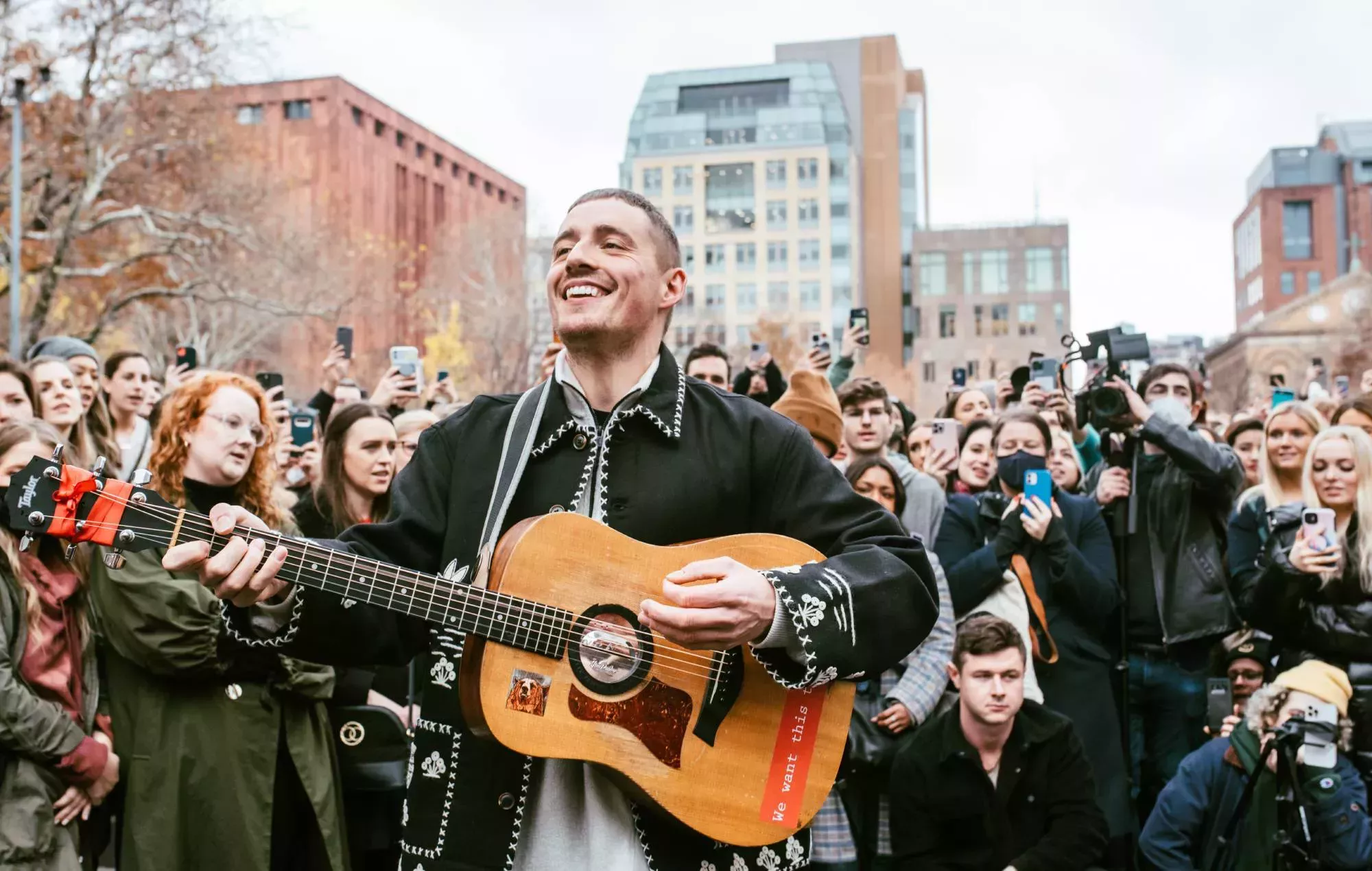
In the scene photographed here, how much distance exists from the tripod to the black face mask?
6.01ft

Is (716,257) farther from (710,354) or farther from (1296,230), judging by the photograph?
(710,354)

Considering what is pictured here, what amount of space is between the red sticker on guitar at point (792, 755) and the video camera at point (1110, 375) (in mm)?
4116

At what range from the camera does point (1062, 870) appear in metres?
4.96

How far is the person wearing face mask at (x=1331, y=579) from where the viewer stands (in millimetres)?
5184

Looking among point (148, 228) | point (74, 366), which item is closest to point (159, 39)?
point (148, 228)

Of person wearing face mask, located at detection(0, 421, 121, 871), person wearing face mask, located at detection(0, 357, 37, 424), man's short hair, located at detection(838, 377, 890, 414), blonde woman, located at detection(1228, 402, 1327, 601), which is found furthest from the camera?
man's short hair, located at detection(838, 377, 890, 414)

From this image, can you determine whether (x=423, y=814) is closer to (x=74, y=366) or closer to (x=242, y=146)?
(x=74, y=366)

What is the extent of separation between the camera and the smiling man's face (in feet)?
9.02

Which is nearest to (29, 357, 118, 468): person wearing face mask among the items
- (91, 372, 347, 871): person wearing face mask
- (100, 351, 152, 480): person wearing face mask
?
(100, 351, 152, 480): person wearing face mask

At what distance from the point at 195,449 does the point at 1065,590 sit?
403 centimetres

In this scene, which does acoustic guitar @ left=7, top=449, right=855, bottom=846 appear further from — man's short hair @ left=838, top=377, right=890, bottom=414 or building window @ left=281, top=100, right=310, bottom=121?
building window @ left=281, top=100, right=310, bottom=121

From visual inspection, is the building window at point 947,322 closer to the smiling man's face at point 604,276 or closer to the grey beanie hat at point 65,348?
the grey beanie hat at point 65,348

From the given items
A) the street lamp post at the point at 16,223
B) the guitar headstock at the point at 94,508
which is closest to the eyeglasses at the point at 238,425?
the guitar headstock at the point at 94,508

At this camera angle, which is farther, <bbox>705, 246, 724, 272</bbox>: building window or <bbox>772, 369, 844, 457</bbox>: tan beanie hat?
<bbox>705, 246, 724, 272</bbox>: building window
